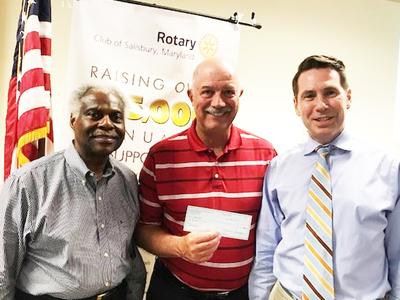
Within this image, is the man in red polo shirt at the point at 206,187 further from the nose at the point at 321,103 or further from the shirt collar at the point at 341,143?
the nose at the point at 321,103

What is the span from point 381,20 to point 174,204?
2.57m

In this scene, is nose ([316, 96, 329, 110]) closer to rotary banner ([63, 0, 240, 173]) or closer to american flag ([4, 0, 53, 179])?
rotary banner ([63, 0, 240, 173])

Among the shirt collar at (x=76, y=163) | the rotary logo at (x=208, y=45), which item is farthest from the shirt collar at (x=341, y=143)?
the rotary logo at (x=208, y=45)

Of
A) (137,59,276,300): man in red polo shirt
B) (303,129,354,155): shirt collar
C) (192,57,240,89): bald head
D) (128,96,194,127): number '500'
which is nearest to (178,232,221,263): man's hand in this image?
(137,59,276,300): man in red polo shirt

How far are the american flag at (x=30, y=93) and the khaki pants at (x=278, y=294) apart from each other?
1.19 m

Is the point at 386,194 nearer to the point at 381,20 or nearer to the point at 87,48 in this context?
the point at 87,48

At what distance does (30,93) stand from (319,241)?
1.36m

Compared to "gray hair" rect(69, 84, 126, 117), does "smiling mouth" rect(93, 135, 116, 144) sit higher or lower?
lower

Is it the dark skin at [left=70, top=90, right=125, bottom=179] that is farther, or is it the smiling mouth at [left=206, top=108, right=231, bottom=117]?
the smiling mouth at [left=206, top=108, right=231, bottom=117]

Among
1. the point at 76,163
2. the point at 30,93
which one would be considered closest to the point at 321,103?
the point at 76,163

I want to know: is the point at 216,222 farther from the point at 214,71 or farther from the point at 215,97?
the point at 214,71

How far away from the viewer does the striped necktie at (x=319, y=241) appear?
141 cm

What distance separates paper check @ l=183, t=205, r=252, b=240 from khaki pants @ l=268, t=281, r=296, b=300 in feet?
0.78

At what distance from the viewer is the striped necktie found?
4.62 feet
